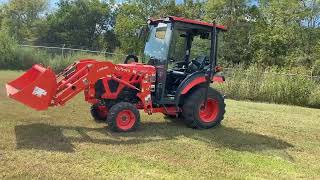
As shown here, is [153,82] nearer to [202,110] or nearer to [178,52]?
[178,52]

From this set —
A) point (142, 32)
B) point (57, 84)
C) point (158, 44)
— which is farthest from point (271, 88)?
point (57, 84)

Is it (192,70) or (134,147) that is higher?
(192,70)

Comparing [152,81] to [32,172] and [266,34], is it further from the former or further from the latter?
[266,34]

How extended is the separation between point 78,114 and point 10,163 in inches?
162

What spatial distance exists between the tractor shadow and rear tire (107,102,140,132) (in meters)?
0.14

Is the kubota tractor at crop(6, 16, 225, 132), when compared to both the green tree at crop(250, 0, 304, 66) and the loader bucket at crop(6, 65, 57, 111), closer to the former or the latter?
the loader bucket at crop(6, 65, 57, 111)

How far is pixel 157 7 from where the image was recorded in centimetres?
3866

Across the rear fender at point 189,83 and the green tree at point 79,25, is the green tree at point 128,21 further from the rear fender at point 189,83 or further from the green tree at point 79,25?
the rear fender at point 189,83

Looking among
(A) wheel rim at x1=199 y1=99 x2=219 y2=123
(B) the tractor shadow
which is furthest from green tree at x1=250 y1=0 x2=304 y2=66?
(B) the tractor shadow

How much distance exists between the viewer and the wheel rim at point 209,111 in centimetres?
959

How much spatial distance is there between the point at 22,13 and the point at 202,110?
4731 cm

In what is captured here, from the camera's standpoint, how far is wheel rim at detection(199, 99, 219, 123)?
9594 millimetres

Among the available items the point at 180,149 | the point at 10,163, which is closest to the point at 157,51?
the point at 180,149

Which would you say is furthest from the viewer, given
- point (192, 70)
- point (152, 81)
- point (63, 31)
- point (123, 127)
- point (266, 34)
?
point (63, 31)
